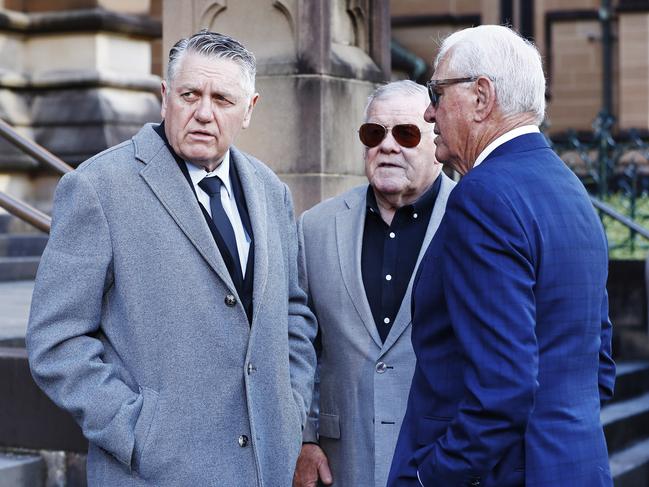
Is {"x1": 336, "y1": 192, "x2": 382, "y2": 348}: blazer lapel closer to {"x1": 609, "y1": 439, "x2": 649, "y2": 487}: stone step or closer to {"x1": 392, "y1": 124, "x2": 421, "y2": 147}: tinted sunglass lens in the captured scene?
{"x1": 392, "y1": 124, "x2": 421, "y2": 147}: tinted sunglass lens

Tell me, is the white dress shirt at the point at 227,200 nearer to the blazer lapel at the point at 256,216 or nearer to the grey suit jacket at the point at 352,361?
the blazer lapel at the point at 256,216

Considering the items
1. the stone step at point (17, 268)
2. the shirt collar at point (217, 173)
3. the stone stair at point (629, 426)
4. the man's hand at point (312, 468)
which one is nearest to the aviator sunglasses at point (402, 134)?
the shirt collar at point (217, 173)

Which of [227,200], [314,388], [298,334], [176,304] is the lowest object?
[314,388]

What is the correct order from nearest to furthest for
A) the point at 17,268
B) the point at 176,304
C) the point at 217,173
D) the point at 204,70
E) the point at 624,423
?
the point at 176,304 → the point at 204,70 → the point at 217,173 → the point at 624,423 → the point at 17,268

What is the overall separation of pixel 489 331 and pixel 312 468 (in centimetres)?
151

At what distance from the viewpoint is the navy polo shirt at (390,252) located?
4082mm

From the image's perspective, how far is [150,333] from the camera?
3.42 metres

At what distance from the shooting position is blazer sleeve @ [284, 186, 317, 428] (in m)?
3.83

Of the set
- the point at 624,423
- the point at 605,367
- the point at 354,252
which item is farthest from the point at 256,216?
the point at 624,423

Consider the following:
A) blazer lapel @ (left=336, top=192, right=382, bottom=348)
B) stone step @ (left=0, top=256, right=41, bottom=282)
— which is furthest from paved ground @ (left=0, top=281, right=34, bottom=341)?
blazer lapel @ (left=336, top=192, right=382, bottom=348)

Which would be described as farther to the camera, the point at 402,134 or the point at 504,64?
the point at 402,134

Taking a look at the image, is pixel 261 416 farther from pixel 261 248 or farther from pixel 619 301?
pixel 619 301

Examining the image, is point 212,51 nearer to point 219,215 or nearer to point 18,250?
point 219,215

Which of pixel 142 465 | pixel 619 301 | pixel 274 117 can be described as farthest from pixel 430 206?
pixel 619 301
